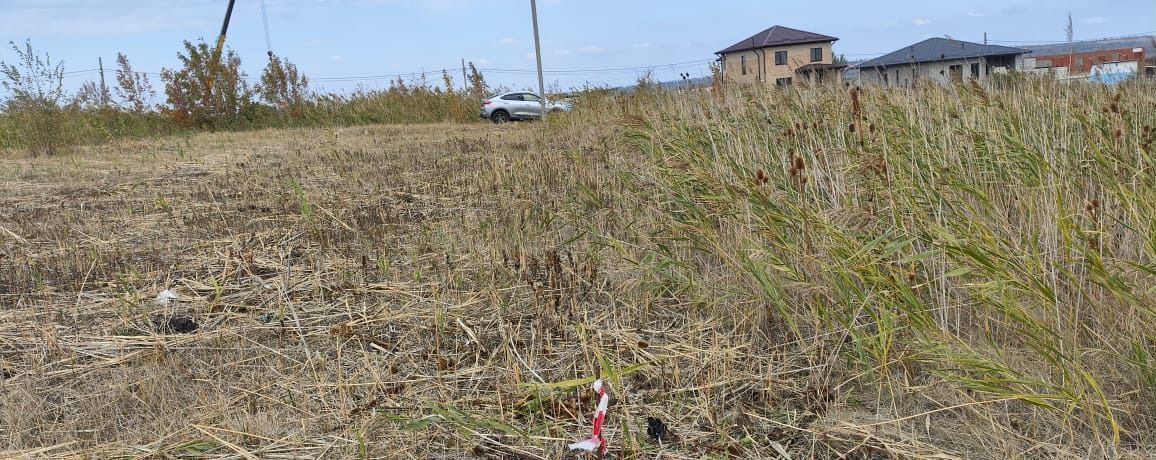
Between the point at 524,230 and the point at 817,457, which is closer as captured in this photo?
the point at 817,457

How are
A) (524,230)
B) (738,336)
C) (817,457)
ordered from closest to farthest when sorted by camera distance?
(817,457)
(738,336)
(524,230)

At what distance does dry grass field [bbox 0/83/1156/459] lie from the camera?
2.03 metres

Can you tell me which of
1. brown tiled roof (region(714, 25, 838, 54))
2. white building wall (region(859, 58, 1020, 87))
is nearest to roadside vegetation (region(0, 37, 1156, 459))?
white building wall (region(859, 58, 1020, 87))

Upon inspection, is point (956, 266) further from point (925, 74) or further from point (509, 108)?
point (509, 108)

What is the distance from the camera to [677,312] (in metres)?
2.89

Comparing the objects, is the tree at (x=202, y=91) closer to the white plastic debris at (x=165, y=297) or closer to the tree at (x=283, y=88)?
the tree at (x=283, y=88)

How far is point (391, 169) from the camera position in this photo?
7188 mm

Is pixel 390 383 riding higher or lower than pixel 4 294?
lower

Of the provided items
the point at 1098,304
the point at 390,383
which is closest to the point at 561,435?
the point at 390,383

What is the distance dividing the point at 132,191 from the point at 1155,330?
→ 22.3 ft

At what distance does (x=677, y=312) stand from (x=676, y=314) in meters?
0.05

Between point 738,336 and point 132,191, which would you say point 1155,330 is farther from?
point 132,191

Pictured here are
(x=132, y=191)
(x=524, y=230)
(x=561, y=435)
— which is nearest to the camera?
(x=561, y=435)

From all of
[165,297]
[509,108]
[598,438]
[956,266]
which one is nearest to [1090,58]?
[956,266]
